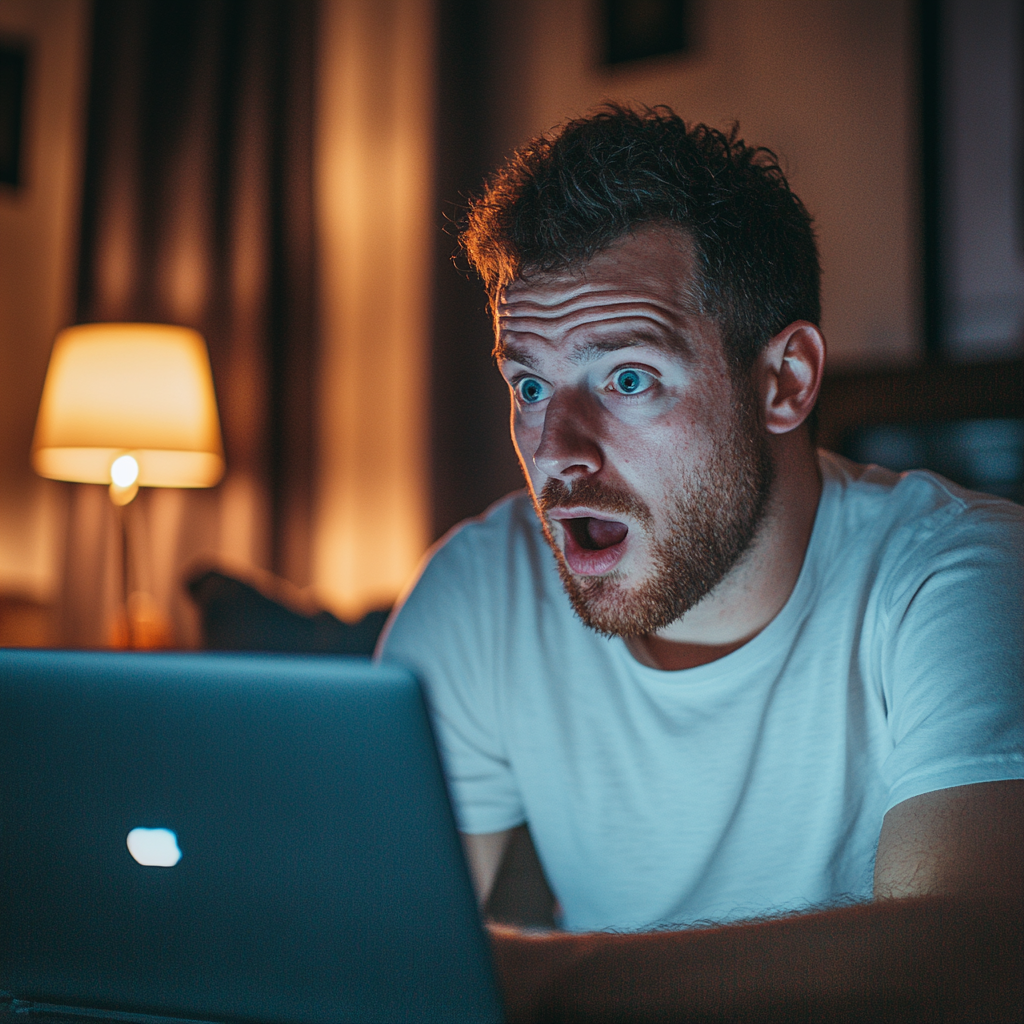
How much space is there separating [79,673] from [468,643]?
0.63m

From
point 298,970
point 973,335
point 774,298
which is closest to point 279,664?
point 298,970

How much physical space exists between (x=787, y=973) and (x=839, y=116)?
2.20 meters

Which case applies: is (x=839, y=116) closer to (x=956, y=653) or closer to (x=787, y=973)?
(x=956, y=653)

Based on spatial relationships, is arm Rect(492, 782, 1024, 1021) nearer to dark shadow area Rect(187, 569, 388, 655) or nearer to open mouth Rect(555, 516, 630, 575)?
open mouth Rect(555, 516, 630, 575)

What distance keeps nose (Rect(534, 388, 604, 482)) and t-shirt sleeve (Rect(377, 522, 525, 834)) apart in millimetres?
216

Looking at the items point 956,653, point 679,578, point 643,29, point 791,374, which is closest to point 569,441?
point 679,578

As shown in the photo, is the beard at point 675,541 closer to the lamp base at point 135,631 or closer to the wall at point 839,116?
the wall at point 839,116

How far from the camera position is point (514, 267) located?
1.14m

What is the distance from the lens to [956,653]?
34.1 inches

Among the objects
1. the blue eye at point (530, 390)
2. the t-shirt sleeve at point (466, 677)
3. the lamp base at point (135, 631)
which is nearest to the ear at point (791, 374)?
the blue eye at point (530, 390)

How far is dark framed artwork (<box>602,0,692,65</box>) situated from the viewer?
2512mm

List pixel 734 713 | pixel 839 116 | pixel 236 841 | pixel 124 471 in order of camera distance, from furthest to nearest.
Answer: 1. pixel 124 471
2. pixel 839 116
3. pixel 734 713
4. pixel 236 841

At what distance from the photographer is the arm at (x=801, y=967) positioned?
0.60 m

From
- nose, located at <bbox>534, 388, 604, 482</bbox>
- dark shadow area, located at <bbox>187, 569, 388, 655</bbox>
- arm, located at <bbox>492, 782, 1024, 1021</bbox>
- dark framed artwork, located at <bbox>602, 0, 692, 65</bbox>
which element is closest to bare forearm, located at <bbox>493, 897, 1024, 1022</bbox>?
arm, located at <bbox>492, 782, 1024, 1021</bbox>
